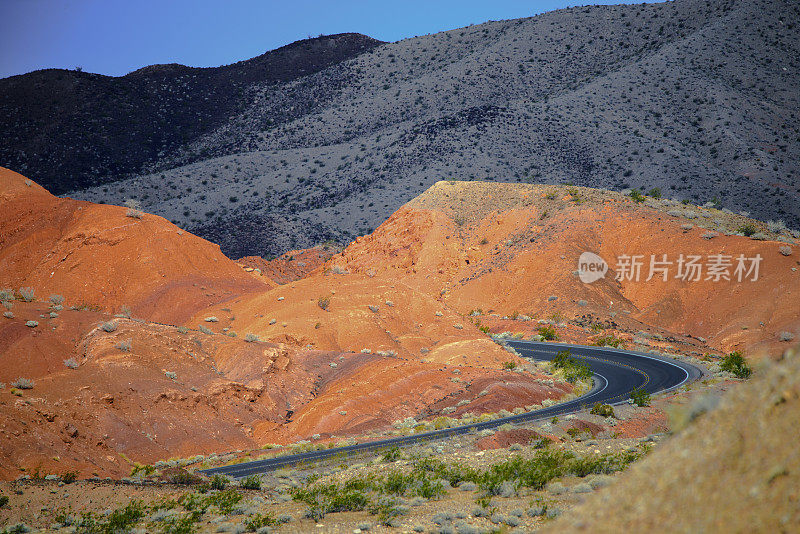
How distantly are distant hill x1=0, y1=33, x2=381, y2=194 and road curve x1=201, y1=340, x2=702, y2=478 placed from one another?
75718 mm

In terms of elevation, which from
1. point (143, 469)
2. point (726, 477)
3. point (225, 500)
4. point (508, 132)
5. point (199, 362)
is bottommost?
point (143, 469)

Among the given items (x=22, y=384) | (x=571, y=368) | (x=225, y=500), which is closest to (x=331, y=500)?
(x=225, y=500)

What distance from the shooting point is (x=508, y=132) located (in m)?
81.2

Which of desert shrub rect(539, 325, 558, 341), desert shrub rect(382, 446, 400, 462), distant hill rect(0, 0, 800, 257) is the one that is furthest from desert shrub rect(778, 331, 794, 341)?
distant hill rect(0, 0, 800, 257)

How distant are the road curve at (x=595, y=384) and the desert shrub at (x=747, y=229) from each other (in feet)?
55.5

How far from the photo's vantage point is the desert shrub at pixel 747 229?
4738 cm

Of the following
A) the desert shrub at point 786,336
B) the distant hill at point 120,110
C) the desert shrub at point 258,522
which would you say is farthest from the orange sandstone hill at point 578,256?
the distant hill at point 120,110

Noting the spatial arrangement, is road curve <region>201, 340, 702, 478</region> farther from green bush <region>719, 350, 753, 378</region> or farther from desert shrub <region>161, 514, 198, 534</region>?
desert shrub <region>161, 514, 198, 534</region>

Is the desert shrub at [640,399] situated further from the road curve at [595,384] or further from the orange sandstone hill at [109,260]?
the orange sandstone hill at [109,260]

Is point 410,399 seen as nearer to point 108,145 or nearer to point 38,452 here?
point 38,452

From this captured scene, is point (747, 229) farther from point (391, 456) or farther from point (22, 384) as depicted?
point (22, 384)

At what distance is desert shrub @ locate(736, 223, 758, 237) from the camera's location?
155 ft

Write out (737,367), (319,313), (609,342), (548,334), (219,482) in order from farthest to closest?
(548,334)
(609,342)
(319,313)
(737,367)
(219,482)

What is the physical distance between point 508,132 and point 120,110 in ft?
215
